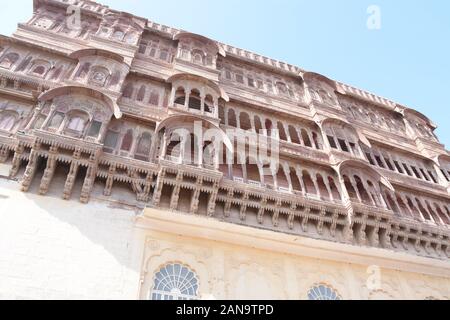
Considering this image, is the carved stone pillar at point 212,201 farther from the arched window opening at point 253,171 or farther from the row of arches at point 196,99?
the row of arches at point 196,99

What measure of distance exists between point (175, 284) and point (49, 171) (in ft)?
14.8

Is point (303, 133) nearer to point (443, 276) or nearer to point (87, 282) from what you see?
point (443, 276)

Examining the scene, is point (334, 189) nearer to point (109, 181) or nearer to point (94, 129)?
point (109, 181)

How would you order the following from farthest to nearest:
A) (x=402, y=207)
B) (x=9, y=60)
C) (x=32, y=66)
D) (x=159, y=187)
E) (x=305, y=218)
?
1. (x=402, y=207)
2. (x=32, y=66)
3. (x=9, y=60)
4. (x=305, y=218)
5. (x=159, y=187)

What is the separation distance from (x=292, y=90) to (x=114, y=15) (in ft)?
29.3

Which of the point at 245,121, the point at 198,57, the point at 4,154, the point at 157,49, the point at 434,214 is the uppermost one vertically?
the point at 157,49

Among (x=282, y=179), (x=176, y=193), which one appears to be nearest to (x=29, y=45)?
(x=176, y=193)

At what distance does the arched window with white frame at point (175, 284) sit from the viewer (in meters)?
8.20

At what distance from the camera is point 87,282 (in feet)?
25.4

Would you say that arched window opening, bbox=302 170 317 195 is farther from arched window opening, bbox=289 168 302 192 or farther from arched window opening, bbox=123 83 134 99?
arched window opening, bbox=123 83 134 99

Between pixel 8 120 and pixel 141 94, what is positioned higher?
pixel 141 94

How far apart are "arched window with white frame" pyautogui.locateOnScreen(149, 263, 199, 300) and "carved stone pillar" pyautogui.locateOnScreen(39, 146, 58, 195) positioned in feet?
12.4

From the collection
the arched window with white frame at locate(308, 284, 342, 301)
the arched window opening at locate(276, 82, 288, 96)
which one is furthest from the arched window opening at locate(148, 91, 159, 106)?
the arched window with white frame at locate(308, 284, 342, 301)

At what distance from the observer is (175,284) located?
8477 mm
